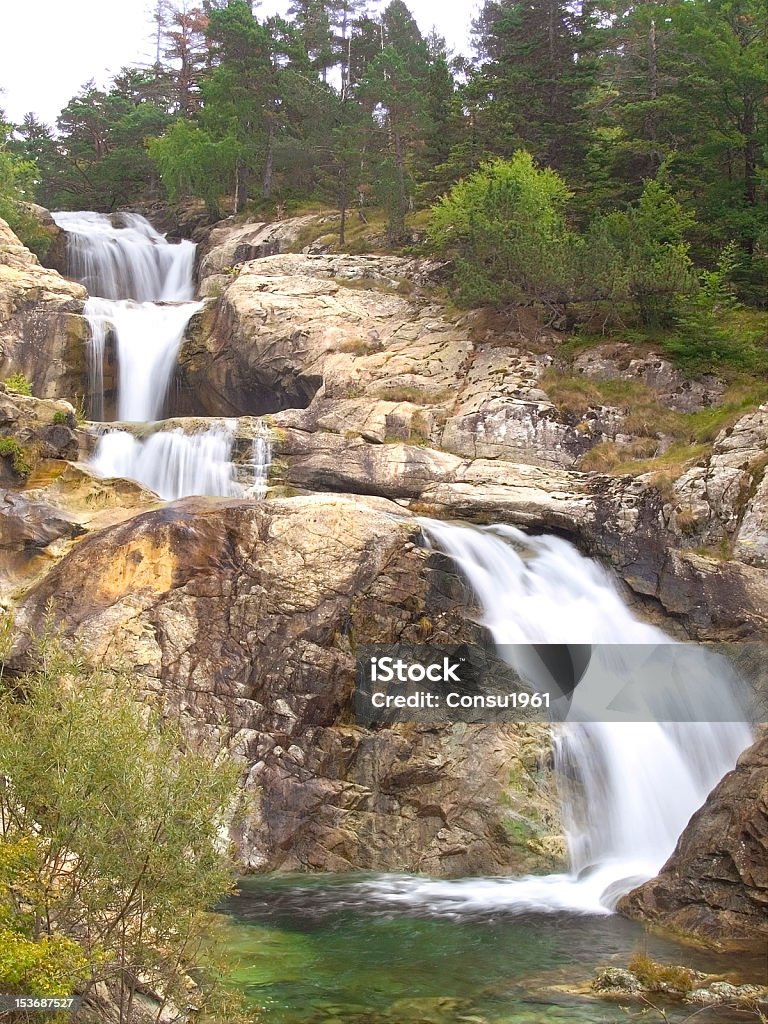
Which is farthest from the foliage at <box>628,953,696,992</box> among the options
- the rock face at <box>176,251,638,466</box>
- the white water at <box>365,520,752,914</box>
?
the rock face at <box>176,251,638,466</box>

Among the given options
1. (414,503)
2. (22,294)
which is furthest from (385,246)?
(414,503)

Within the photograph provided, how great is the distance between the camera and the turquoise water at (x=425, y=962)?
32.2 ft

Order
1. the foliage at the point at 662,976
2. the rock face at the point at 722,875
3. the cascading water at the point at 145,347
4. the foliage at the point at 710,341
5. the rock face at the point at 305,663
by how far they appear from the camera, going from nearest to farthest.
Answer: the foliage at the point at 662,976 < the rock face at the point at 722,875 < the rock face at the point at 305,663 < the cascading water at the point at 145,347 < the foliage at the point at 710,341

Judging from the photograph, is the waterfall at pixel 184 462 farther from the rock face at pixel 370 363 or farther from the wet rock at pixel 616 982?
the wet rock at pixel 616 982

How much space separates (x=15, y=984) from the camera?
21.1ft

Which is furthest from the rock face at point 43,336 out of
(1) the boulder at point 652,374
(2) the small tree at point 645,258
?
(2) the small tree at point 645,258

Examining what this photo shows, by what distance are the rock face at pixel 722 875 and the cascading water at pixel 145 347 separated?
1314 centimetres

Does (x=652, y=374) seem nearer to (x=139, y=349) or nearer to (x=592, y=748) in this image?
(x=592, y=748)

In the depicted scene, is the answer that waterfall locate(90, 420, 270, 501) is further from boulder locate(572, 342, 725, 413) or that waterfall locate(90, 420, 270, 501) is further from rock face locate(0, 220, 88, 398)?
boulder locate(572, 342, 725, 413)

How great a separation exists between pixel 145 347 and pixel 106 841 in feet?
83.6

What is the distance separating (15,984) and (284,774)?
9.82m

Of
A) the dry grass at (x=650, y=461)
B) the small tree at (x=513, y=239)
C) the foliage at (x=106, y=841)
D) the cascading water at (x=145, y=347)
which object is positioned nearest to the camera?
the foliage at (x=106, y=841)

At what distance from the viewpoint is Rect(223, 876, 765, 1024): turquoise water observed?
32.2ft

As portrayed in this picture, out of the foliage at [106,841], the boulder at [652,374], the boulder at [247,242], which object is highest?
the boulder at [247,242]
